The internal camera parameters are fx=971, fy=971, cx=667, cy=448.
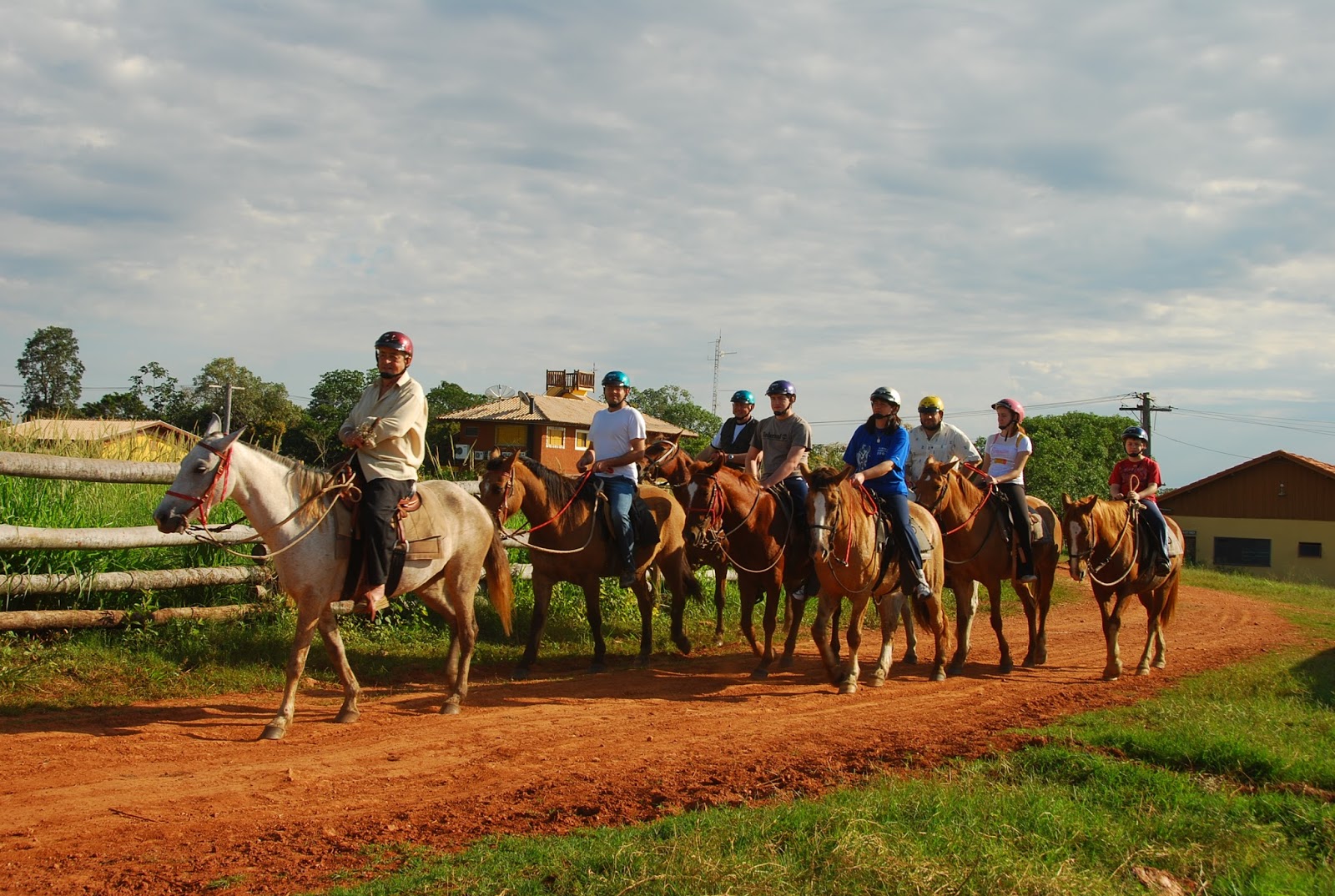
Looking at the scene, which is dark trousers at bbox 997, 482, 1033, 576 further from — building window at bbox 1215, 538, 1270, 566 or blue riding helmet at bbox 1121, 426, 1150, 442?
building window at bbox 1215, 538, 1270, 566

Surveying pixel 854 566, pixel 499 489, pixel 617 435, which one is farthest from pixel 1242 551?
pixel 499 489

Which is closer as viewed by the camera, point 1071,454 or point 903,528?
point 903,528

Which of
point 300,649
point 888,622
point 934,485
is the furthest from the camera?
point 934,485

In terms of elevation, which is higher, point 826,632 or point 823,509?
point 823,509

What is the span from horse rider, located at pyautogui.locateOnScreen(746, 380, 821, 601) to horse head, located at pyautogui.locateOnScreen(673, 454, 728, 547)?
0.92 m

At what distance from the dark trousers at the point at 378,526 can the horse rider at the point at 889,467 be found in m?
4.50

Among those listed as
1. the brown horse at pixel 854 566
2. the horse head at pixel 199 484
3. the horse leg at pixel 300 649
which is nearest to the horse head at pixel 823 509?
the brown horse at pixel 854 566

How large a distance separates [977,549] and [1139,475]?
2343 millimetres

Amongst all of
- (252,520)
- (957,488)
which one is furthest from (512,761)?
(957,488)

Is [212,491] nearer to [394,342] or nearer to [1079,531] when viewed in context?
[394,342]

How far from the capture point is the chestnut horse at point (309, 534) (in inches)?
282

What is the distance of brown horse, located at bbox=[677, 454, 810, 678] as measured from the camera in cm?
Result: 1005

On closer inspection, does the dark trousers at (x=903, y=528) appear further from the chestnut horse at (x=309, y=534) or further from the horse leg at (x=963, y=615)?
the chestnut horse at (x=309, y=534)

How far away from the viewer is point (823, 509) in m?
9.12
